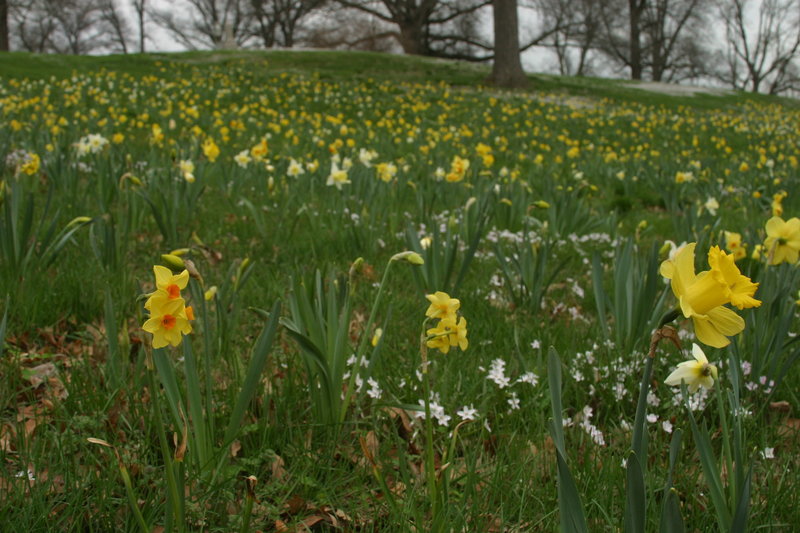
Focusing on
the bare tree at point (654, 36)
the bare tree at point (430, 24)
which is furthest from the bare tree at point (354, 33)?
the bare tree at point (654, 36)

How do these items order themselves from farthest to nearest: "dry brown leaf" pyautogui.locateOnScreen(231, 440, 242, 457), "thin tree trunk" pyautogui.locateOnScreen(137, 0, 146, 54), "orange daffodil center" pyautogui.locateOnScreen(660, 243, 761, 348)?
1. "thin tree trunk" pyautogui.locateOnScreen(137, 0, 146, 54)
2. "dry brown leaf" pyautogui.locateOnScreen(231, 440, 242, 457)
3. "orange daffodil center" pyautogui.locateOnScreen(660, 243, 761, 348)

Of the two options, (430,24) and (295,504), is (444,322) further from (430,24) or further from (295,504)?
(430,24)

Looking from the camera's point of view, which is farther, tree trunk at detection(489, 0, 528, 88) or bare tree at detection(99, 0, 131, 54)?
bare tree at detection(99, 0, 131, 54)

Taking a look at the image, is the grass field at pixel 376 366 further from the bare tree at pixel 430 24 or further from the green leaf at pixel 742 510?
the bare tree at pixel 430 24

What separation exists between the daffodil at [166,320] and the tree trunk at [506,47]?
52.6 feet

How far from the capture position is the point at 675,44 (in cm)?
3688

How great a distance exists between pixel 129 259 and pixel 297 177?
5.75 feet

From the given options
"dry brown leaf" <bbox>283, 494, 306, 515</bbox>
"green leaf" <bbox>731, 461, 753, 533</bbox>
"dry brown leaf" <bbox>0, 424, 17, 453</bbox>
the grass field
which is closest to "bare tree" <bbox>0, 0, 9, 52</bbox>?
the grass field

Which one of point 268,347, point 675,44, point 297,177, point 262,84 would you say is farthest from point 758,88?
point 268,347

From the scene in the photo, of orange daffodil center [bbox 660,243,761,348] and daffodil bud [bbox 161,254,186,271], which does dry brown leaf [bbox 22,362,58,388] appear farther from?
orange daffodil center [bbox 660,243,761,348]

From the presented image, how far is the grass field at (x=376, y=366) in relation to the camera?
3.61 feet

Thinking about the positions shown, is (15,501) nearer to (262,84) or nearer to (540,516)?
(540,516)

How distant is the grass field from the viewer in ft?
3.61

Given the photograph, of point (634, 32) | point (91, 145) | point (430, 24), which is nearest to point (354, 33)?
point (430, 24)
